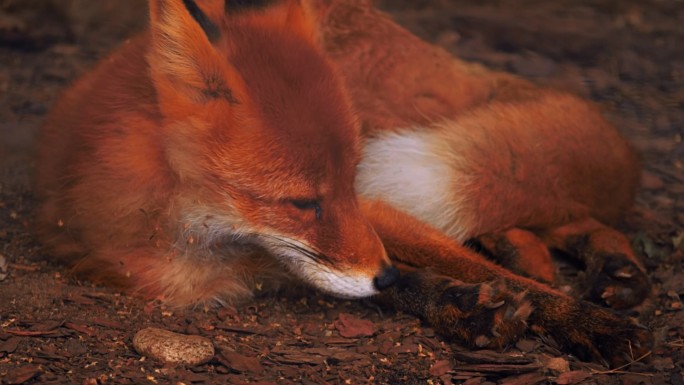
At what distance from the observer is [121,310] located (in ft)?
9.63

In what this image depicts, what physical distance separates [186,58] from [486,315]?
123 cm

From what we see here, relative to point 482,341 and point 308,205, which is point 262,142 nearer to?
point 308,205

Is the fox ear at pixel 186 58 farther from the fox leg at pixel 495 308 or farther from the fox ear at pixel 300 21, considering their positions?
the fox leg at pixel 495 308

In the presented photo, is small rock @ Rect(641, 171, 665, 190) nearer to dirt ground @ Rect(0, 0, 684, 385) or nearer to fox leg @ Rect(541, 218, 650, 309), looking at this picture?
dirt ground @ Rect(0, 0, 684, 385)

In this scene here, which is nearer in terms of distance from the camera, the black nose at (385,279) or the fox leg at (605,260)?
the black nose at (385,279)

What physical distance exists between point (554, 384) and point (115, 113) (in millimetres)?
1694

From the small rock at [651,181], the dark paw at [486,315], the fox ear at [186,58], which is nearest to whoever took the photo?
the fox ear at [186,58]

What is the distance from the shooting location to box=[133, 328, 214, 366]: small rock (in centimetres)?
261

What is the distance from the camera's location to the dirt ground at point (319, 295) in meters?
2.65

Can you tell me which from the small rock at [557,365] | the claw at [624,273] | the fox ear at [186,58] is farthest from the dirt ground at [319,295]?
the fox ear at [186,58]

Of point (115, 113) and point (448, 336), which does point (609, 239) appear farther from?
point (115, 113)

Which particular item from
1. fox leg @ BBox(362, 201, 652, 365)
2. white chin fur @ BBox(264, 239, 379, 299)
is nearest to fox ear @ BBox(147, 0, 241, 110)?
white chin fur @ BBox(264, 239, 379, 299)

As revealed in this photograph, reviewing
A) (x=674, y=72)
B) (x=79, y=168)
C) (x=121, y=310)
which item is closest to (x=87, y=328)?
(x=121, y=310)

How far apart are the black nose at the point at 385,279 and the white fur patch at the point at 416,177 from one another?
0.67 m
